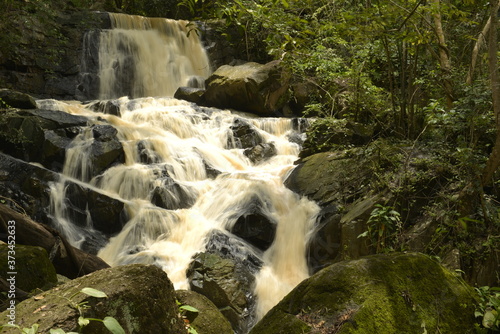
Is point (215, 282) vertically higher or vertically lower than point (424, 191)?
lower

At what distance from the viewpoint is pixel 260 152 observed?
37.3 feet

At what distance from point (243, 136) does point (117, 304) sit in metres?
9.63

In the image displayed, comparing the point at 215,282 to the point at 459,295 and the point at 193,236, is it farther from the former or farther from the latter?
the point at 459,295

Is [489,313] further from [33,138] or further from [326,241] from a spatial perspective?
[33,138]

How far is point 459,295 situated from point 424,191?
362cm

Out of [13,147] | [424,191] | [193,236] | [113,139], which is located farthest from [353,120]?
[13,147]

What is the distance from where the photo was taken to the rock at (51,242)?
13.3ft

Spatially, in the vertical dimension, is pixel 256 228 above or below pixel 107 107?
below

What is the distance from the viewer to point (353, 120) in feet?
29.9

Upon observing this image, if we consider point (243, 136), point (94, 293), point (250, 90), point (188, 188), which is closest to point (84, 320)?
point (94, 293)

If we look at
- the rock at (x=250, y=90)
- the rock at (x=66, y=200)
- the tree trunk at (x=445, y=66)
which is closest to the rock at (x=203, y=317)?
the rock at (x=66, y=200)

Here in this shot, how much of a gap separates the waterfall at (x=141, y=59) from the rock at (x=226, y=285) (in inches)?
409

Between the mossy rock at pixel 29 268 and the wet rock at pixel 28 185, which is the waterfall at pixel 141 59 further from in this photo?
the mossy rock at pixel 29 268

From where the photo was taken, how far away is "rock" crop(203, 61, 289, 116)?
13797 mm
